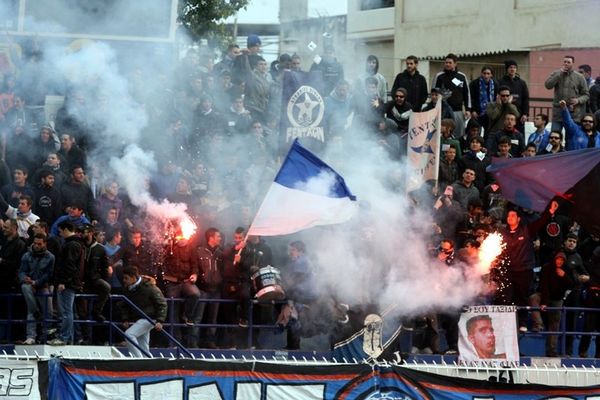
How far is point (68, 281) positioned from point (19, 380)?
3475mm

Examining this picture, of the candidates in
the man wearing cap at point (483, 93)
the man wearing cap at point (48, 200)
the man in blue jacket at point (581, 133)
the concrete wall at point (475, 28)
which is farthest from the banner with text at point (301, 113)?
the concrete wall at point (475, 28)

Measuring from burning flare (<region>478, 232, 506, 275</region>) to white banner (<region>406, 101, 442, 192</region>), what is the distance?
1.02m

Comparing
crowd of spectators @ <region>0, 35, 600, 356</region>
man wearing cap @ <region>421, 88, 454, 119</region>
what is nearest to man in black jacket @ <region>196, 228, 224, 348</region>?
crowd of spectators @ <region>0, 35, 600, 356</region>

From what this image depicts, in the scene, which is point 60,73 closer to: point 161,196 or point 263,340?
point 161,196

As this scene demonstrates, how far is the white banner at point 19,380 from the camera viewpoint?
14094 millimetres

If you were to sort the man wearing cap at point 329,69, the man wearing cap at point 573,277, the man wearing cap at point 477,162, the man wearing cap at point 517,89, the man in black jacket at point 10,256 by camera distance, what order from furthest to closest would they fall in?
the man wearing cap at point 517,89 < the man wearing cap at point 329,69 < the man wearing cap at point 477,162 < the man wearing cap at point 573,277 < the man in black jacket at point 10,256

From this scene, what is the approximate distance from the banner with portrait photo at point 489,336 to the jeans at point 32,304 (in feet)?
16.1

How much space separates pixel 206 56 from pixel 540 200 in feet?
18.2

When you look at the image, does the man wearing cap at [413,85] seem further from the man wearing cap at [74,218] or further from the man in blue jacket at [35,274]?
the man in blue jacket at [35,274]

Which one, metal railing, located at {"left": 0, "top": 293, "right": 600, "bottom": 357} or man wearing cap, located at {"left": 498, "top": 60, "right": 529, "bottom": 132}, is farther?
man wearing cap, located at {"left": 498, "top": 60, "right": 529, "bottom": 132}

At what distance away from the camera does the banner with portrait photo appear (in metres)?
18.3

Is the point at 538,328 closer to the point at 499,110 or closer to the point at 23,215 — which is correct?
the point at 499,110

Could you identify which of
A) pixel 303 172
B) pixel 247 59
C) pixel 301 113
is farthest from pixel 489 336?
pixel 247 59

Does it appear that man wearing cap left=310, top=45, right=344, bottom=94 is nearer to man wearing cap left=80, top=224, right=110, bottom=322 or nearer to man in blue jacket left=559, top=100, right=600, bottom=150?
man in blue jacket left=559, top=100, right=600, bottom=150
